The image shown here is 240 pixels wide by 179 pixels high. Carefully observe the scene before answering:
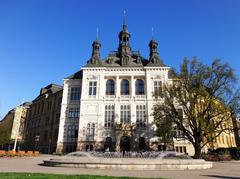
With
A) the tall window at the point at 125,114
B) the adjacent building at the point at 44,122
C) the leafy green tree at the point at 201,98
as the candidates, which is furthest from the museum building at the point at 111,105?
the leafy green tree at the point at 201,98

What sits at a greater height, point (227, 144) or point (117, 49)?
point (117, 49)

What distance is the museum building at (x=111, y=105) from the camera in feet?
142

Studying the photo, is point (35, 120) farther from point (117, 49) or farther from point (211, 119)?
point (211, 119)

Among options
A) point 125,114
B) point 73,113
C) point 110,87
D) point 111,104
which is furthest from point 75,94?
point 125,114

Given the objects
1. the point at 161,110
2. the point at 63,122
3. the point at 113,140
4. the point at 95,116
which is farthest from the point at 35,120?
the point at 161,110

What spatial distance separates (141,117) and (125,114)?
11.6ft

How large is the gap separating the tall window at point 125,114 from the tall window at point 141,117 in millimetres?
1956

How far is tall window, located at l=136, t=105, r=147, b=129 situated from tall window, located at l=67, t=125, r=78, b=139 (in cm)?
1385

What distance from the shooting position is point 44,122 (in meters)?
57.8

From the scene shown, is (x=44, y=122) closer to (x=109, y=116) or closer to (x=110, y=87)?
(x=109, y=116)

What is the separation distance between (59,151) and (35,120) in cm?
2237

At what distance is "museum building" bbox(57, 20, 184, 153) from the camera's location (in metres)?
43.2

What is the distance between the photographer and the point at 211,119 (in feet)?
106

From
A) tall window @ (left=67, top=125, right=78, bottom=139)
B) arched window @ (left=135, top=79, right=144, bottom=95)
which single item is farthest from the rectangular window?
arched window @ (left=135, top=79, right=144, bottom=95)
